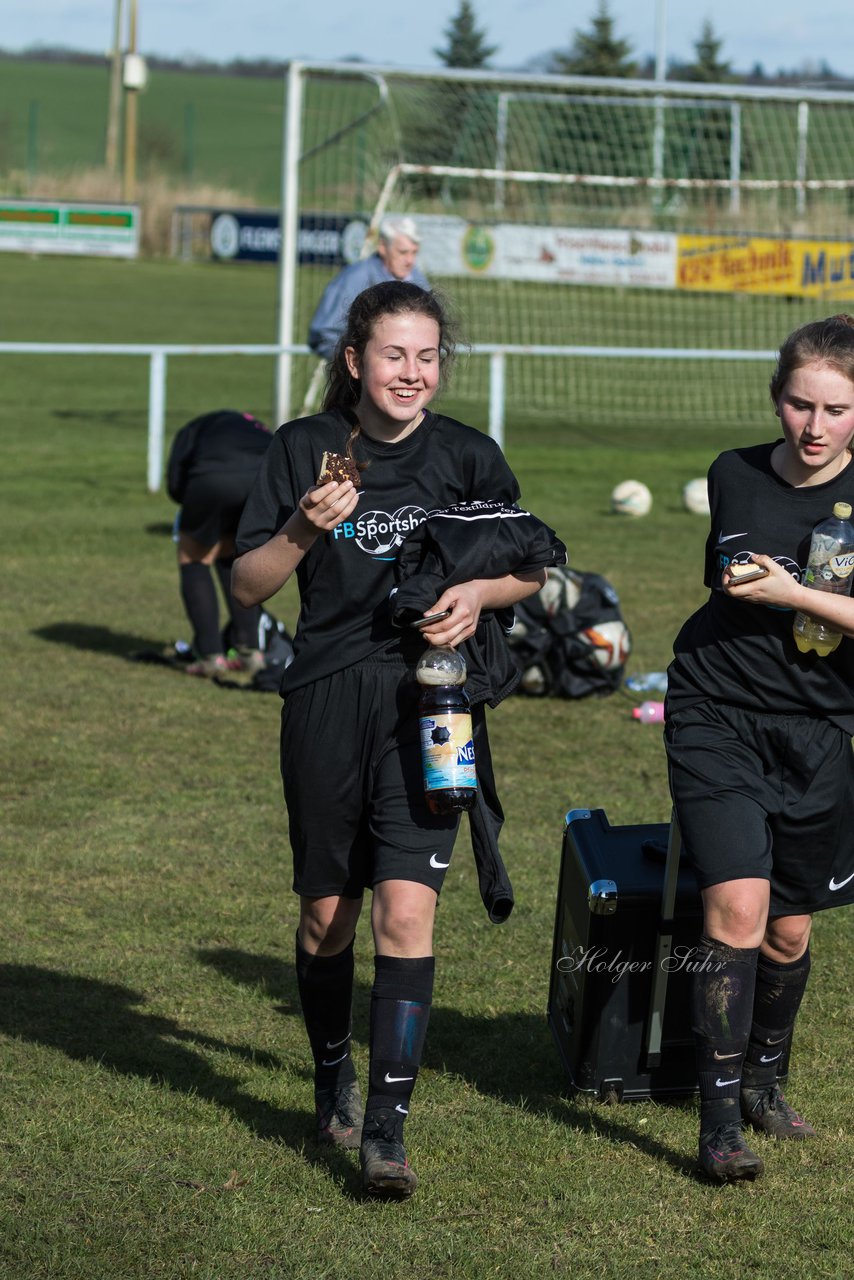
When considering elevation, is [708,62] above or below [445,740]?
above

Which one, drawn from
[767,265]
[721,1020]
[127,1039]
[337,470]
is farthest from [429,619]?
[767,265]

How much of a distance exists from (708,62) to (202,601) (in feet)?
189

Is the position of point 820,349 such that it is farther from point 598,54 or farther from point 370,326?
point 598,54

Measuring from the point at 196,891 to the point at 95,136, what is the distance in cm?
7929

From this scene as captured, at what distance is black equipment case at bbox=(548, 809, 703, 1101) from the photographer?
4.02m

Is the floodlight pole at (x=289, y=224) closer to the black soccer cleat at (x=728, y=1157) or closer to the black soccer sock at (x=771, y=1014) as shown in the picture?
the black soccer sock at (x=771, y=1014)

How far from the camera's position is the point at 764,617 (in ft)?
12.0

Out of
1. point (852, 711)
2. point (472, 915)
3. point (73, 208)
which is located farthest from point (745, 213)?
point (73, 208)

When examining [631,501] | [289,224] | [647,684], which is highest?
[289,224]

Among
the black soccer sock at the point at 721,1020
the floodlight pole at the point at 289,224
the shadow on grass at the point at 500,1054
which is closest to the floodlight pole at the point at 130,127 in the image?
the floodlight pole at the point at 289,224

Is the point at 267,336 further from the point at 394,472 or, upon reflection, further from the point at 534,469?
the point at 394,472

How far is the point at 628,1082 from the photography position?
409cm

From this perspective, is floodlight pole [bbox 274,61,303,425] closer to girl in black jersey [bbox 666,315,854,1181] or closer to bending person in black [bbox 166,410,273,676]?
bending person in black [bbox 166,410,273,676]

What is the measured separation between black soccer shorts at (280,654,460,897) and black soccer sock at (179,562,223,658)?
4866 millimetres
